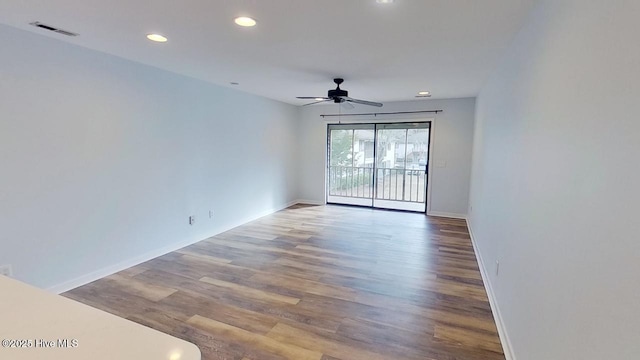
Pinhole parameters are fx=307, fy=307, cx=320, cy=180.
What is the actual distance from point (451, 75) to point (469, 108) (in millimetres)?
2203

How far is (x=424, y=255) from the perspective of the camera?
3971 millimetres

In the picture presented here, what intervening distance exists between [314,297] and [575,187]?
2245 millimetres

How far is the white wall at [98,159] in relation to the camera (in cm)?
257

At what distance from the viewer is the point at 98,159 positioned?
10.3 feet

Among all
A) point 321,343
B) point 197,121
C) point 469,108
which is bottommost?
point 321,343

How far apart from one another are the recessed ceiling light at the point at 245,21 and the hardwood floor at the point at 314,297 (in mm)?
2304

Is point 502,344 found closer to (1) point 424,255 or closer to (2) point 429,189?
(1) point 424,255

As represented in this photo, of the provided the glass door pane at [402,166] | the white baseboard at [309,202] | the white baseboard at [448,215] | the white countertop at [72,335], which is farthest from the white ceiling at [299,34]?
the white baseboard at [309,202]

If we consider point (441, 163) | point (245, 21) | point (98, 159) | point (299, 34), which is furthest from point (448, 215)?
point (98, 159)

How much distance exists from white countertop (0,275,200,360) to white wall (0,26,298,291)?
7.40 feet

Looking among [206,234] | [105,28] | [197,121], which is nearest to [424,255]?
[206,234]

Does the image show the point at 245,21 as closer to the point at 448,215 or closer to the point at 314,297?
the point at 314,297

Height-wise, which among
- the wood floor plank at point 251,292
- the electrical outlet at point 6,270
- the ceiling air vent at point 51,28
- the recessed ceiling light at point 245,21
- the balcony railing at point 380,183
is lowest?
the wood floor plank at point 251,292

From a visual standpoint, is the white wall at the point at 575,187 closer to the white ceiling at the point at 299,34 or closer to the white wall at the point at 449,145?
the white ceiling at the point at 299,34
